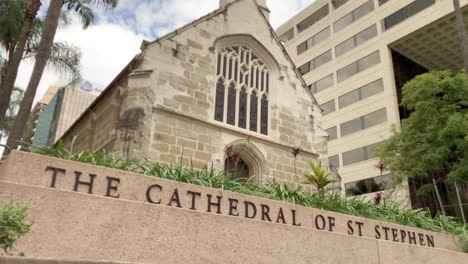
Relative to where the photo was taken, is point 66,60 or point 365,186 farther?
point 365,186

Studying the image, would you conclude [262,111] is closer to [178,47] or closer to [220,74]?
[220,74]

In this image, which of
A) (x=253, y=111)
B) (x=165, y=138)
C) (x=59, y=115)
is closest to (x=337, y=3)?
(x=253, y=111)

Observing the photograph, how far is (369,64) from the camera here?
129 feet

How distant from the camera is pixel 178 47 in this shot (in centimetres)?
1417

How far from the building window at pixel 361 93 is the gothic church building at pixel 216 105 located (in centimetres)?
2196

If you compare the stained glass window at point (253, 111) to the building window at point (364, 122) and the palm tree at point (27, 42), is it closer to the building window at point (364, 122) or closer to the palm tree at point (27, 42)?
the palm tree at point (27, 42)

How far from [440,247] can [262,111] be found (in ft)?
27.8

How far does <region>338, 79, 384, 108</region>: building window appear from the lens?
123ft

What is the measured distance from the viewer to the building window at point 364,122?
3644 cm

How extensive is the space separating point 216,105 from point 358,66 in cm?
2911

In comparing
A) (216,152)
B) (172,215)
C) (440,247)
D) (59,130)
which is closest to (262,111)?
(216,152)

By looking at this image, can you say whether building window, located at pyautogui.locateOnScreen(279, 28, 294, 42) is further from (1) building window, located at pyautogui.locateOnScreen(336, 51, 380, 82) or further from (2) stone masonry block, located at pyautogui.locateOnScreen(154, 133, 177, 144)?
(2) stone masonry block, located at pyautogui.locateOnScreen(154, 133, 177, 144)

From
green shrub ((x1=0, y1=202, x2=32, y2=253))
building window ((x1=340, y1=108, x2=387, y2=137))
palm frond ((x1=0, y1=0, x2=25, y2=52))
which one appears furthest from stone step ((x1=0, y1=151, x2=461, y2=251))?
building window ((x1=340, y1=108, x2=387, y2=137))

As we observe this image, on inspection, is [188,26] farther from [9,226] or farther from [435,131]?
[435,131]
